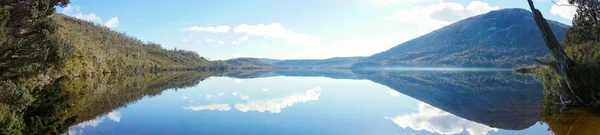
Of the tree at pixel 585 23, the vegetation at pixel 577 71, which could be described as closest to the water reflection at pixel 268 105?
the vegetation at pixel 577 71

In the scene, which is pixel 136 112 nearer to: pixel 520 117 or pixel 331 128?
pixel 331 128

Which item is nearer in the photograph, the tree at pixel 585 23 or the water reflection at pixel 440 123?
the water reflection at pixel 440 123

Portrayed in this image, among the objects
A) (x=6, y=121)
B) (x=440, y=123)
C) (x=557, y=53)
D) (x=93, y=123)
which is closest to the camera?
(x=6, y=121)

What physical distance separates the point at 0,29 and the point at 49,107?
288 inches

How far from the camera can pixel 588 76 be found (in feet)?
63.2

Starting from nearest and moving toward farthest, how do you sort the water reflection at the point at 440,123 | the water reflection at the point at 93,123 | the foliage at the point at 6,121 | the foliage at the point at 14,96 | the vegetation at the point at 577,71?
the foliage at the point at 6,121 → the foliage at the point at 14,96 → the water reflection at the point at 93,123 → the water reflection at the point at 440,123 → the vegetation at the point at 577,71

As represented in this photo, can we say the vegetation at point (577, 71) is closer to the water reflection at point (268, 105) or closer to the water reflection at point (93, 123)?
the water reflection at point (268, 105)

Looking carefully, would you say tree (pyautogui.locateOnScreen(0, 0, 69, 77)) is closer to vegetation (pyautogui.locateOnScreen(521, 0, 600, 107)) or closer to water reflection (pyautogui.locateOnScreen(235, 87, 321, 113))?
water reflection (pyautogui.locateOnScreen(235, 87, 321, 113))

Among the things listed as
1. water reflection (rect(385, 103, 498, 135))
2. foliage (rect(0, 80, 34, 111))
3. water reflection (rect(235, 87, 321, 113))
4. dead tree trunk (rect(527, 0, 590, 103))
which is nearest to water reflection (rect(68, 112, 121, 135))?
foliage (rect(0, 80, 34, 111))

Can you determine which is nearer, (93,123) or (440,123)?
(93,123)

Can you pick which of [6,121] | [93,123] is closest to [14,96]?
[6,121]

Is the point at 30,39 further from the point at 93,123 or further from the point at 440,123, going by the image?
the point at 440,123

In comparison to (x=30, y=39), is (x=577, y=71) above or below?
below

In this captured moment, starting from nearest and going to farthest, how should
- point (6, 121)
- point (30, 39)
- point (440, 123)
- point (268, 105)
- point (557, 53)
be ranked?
point (6, 121) → point (557, 53) → point (30, 39) → point (440, 123) → point (268, 105)
